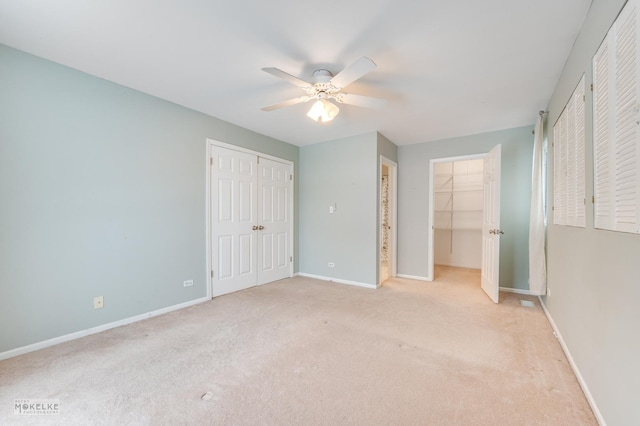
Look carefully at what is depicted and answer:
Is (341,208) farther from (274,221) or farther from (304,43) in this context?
(304,43)

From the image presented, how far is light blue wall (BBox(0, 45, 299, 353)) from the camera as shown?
81.8 inches

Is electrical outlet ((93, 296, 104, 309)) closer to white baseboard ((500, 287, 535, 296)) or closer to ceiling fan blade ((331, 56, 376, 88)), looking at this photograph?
ceiling fan blade ((331, 56, 376, 88))

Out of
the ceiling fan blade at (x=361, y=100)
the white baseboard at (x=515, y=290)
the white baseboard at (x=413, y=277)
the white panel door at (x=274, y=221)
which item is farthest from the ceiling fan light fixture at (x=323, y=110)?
the white baseboard at (x=515, y=290)

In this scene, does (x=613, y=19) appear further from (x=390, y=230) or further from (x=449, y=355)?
(x=390, y=230)

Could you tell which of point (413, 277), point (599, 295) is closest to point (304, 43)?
point (599, 295)

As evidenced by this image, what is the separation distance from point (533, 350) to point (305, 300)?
2.42m

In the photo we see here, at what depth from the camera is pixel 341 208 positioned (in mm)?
4461

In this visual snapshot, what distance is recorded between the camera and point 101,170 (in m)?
2.52

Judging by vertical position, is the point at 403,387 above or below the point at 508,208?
below

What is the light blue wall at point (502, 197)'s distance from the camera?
3.86 m

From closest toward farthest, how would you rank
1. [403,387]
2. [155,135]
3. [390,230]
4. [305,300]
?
[403,387], [155,135], [305,300], [390,230]

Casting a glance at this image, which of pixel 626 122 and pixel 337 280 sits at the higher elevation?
pixel 626 122

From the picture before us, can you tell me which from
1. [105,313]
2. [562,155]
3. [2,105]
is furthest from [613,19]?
[105,313]

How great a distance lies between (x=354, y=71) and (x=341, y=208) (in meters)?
2.72
